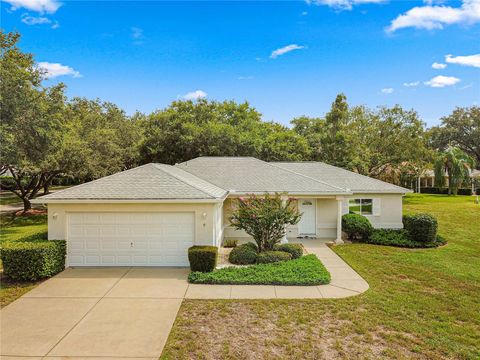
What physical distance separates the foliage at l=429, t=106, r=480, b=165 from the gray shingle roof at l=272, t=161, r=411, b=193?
38.7 m

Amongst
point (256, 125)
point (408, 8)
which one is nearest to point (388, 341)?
point (408, 8)

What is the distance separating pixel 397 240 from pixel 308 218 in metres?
4.56

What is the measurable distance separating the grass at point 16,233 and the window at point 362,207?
1585cm

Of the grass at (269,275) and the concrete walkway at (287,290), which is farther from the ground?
the grass at (269,275)

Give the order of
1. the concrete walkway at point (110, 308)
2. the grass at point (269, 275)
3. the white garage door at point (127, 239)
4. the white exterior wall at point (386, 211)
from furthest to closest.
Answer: the white exterior wall at point (386, 211), the white garage door at point (127, 239), the grass at point (269, 275), the concrete walkway at point (110, 308)

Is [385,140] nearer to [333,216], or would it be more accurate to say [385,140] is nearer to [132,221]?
[333,216]

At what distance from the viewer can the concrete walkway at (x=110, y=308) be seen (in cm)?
669

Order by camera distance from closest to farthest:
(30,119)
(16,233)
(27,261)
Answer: (27,261) → (30,119) → (16,233)

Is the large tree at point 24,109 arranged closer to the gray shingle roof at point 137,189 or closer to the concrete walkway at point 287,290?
the gray shingle roof at point 137,189

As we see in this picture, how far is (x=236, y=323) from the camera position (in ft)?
25.3

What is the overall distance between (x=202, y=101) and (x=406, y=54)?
20.9 m

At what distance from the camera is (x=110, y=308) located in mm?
8617

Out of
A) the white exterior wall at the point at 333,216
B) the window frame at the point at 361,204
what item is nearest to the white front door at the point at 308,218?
the white exterior wall at the point at 333,216

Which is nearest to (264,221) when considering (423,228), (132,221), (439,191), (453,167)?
(132,221)
